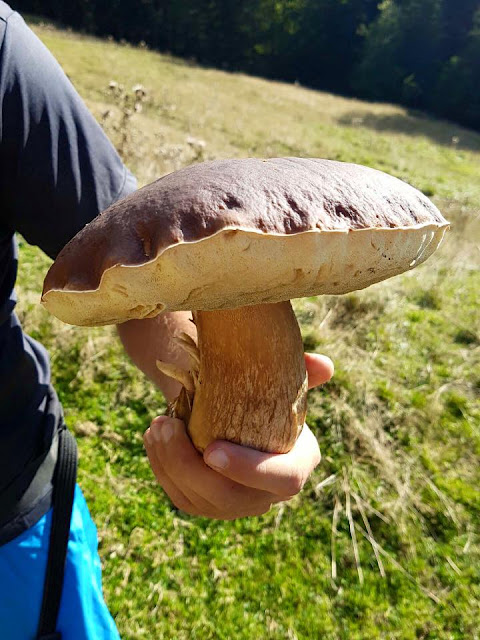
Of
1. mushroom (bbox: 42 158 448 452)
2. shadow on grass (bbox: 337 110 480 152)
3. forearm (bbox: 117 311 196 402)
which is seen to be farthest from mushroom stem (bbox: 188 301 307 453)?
shadow on grass (bbox: 337 110 480 152)

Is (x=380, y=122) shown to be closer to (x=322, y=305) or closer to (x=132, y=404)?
(x=322, y=305)

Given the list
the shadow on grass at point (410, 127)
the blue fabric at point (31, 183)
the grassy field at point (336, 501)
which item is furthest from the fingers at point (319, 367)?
the shadow on grass at point (410, 127)

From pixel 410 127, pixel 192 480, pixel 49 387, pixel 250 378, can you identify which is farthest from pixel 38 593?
pixel 410 127

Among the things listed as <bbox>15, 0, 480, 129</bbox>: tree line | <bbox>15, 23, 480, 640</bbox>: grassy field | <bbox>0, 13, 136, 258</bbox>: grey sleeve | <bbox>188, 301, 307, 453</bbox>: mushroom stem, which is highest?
<bbox>15, 0, 480, 129</bbox>: tree line

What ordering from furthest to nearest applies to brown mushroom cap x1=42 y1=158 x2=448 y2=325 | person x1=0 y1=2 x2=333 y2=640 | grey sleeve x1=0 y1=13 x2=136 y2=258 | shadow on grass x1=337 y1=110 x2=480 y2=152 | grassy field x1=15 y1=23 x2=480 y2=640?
shadow on grass x1=337 y1=110 x2=480 y2=152
grassy field x1=15 y1=23 x2=480 y2=640
grey sleeve x1=0 y1=13 x2=136 y2=258
person x1=0 y1=2 x2=333 y2=640
brown mushroom cap x1=42 y1=158 x2=448 y2=325

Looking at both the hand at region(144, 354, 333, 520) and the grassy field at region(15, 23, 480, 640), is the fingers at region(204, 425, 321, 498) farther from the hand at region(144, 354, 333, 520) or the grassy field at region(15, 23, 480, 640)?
the grassy field at region(15, 23, 480, 640)

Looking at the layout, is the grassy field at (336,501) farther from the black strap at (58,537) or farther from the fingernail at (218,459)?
the fingernail at (218,459)

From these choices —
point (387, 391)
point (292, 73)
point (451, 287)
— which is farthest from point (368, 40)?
point (387, 391)
